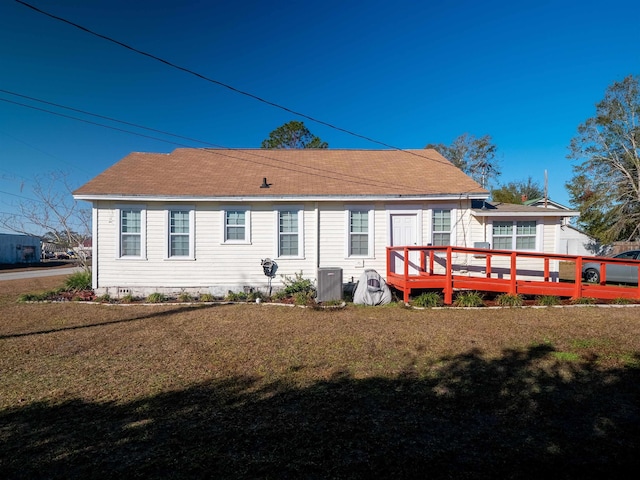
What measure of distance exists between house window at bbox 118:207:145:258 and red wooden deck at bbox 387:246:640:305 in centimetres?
766

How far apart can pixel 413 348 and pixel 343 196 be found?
607cm

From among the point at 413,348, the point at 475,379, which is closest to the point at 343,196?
the point at 413,348

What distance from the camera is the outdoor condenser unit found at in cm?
997

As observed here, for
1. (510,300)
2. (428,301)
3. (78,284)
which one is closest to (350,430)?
(428,301)

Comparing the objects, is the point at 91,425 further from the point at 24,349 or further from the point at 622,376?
the point at 622,376

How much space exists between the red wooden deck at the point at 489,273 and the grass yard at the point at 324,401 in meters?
1.99

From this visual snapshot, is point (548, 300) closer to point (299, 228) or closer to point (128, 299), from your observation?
point (299, 228)

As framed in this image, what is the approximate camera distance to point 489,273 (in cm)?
1062

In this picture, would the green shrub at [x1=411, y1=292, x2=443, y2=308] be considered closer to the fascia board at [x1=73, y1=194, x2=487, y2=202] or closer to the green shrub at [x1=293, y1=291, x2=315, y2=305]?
the green shrub at [x1=293, y1=291, x2=315, y2=305]

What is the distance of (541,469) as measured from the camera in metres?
2.60

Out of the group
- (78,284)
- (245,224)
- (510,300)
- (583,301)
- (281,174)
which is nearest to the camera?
(583,301)

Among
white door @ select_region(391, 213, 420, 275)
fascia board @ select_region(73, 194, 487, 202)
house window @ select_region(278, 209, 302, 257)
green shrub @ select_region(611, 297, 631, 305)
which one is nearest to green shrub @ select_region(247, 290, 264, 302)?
house window @ select_region(278, 209, 302, 257)

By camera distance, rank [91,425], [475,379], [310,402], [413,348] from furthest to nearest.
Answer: [413,348], [475,379], [310,402], [91,425]

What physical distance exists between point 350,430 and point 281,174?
34.4 feet
